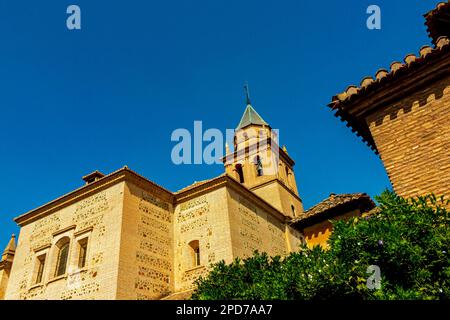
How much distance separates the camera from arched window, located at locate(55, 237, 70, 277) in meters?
16.7

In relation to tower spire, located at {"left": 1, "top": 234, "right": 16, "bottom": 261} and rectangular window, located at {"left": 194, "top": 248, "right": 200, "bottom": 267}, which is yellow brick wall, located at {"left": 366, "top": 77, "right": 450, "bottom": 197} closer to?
rectangular window, located at {"left": 194, "top": 248, "right": 200, "bottom": 267}

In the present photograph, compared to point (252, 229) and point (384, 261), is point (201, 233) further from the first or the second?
point (384, 261)

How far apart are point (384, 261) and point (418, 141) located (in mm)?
3220

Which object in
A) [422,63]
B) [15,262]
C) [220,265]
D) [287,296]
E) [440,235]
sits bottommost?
[287,296]

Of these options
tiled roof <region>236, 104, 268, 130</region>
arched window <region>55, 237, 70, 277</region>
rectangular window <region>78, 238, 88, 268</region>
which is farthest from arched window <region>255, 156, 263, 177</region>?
arched window <region>55, 237, 70, 277</region>

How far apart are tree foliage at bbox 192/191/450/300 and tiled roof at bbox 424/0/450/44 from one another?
15.3ft

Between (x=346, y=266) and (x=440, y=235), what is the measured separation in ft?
4.16

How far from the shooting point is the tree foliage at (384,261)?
467cm

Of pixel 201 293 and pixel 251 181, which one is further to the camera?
pixel 251 181

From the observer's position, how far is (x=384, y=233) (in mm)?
4977
